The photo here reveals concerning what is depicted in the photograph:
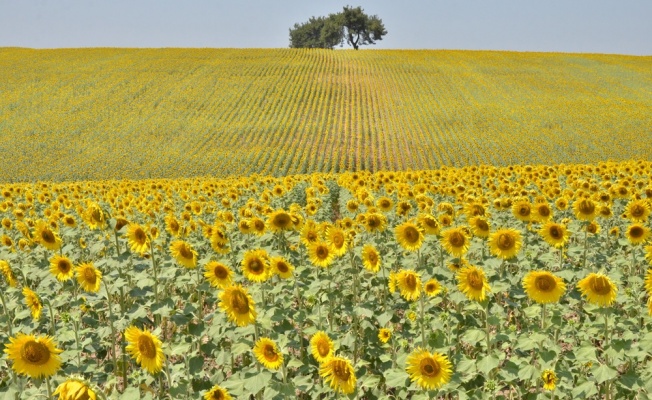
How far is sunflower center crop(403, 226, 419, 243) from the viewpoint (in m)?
4.68

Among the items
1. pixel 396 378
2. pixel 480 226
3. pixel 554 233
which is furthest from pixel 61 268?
pixel 554 233

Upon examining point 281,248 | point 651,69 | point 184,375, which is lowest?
point 184,375

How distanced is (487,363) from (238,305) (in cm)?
186

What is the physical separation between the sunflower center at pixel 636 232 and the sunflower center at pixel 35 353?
5454 mm

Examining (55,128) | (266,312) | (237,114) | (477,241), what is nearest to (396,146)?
(237,114)

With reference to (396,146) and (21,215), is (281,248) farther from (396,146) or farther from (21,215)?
(396,146)

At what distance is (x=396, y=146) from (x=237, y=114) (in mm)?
14767

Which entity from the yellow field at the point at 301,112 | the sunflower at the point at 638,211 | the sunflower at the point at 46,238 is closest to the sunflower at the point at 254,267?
the sunflower at the point at 46,238

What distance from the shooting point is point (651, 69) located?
6056 centimetres

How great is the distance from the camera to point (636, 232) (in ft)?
17.1

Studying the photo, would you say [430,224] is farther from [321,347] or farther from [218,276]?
[218,276]

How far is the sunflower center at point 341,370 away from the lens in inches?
118

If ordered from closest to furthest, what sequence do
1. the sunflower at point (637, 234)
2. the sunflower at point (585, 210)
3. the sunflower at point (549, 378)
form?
the sunflower at point (549, 378)
the sunflower at point (637, 234)
the sunflower at point (585, 210)

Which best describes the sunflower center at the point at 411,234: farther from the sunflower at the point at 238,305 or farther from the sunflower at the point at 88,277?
the sunflower at the point at 88,277
